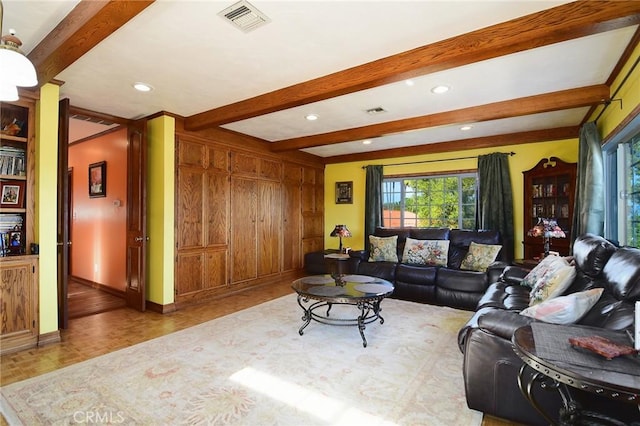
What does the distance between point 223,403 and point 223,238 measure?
2.98 m

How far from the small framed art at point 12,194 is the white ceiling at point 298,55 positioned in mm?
1050

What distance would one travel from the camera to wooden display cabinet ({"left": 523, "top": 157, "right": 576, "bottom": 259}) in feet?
14.4

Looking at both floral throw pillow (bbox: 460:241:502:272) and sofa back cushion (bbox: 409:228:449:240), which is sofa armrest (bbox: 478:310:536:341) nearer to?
floral throw pillow (bbox: 460:241:502:272)

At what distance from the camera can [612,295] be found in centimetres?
196

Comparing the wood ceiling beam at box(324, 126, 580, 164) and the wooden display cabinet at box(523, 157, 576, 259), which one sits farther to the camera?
the wood ceiling beam at box(324, 126, 580, 164)

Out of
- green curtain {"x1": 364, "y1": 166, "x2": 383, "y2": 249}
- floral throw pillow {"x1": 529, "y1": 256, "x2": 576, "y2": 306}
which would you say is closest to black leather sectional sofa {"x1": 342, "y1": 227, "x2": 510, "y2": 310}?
green curtain {"x1": 364, "y1": 166, "x2": 383, "y2": 249}

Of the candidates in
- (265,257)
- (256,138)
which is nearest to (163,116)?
(256,138)

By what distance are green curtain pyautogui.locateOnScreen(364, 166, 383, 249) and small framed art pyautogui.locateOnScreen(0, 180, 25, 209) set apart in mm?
4915

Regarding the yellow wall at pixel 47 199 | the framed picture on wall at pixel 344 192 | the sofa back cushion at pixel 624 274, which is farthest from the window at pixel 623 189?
the yellow wall at pixel 47 199

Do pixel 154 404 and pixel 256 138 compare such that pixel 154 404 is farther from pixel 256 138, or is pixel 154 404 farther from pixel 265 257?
pixel 256 138

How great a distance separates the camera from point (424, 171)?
587 centimetres

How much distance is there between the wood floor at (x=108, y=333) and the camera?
2514 mm

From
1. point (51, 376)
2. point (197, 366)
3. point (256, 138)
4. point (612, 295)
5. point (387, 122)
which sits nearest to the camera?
point (612, 295)

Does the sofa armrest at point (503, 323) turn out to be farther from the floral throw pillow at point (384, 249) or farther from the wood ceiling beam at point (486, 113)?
the floral throw pillow at point (384, 249)
